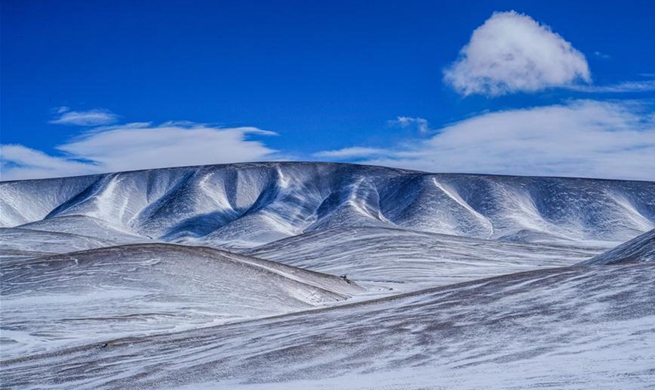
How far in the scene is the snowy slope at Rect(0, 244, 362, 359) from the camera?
29.9 metres

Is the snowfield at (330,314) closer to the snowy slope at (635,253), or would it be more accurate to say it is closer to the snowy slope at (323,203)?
the snowy slope at (635,253)

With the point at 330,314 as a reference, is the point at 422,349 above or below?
above

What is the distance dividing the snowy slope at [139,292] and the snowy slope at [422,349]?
3.76 m

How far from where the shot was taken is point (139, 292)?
35.8 metres

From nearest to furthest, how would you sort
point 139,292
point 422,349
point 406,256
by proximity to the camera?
1. point 422,349
2. point 139,292
3. point 406,256

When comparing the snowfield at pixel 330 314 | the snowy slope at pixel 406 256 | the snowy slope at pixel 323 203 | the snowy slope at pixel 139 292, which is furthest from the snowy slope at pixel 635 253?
the snowy slope at pixel 323 203

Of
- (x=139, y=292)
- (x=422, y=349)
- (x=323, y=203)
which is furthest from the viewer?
(x=323, y=203)

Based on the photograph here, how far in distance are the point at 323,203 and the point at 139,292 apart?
12263 centimetres

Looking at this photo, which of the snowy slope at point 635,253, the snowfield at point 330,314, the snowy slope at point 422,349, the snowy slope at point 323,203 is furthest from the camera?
the snowy slope at point 323,203

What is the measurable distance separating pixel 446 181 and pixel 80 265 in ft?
396

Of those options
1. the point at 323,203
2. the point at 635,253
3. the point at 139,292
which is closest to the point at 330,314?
the point at 139,292

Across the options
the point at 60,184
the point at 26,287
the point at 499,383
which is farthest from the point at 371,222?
A: the point at 499,383

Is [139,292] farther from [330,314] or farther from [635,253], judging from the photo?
[635,253]

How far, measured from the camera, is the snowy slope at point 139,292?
29.9 m
